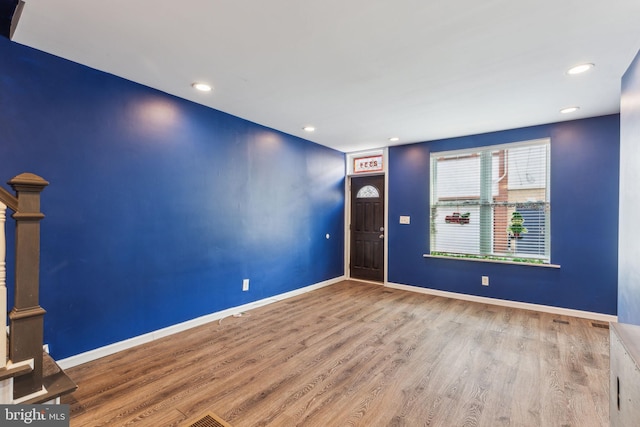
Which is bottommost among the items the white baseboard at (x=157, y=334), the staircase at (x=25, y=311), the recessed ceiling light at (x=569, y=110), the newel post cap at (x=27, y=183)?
the white baseboard at (x=157, y=334)

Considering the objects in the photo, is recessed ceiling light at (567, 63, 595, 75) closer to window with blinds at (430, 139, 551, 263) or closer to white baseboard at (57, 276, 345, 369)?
window with blinds at (430, 139, 551, 263)

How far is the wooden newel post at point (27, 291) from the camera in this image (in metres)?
1.27

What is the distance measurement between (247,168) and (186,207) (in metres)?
1.02

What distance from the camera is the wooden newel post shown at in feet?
4.16

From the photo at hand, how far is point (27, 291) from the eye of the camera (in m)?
1.30

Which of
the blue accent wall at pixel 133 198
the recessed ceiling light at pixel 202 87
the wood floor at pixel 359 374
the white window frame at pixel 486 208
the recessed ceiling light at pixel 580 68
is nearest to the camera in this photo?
the wood floor at pixel 359 374

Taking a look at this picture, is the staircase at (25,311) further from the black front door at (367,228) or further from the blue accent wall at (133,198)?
the black front door at (367,228)

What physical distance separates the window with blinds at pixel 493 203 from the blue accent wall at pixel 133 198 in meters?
A: 2.70

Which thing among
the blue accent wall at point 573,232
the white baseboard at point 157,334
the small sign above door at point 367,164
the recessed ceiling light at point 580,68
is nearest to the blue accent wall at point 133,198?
the white baseboard at point 157,334

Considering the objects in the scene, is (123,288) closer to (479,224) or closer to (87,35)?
(87,35)

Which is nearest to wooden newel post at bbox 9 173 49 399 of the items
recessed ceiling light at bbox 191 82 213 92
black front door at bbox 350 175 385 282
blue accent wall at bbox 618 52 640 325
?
recessed ceiling light at bbox 191 82 213 92

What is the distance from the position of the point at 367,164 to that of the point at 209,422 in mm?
4906

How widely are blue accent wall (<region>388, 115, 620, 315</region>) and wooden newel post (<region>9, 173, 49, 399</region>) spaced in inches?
191

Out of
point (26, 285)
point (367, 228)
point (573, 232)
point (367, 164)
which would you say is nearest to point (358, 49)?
point (26, 285)
